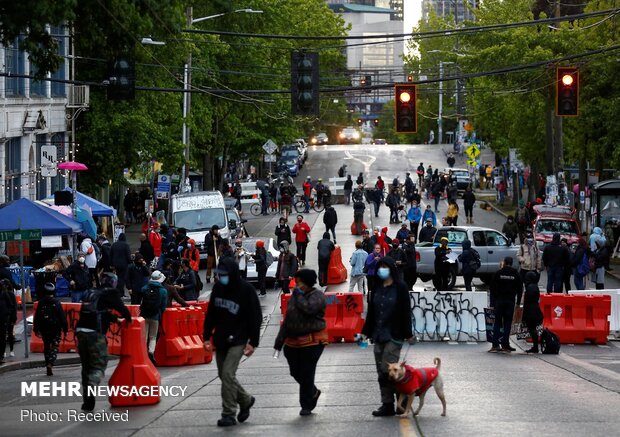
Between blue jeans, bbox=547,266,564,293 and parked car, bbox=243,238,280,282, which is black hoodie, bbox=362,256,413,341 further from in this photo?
parked car, bbox=243,238,280,282

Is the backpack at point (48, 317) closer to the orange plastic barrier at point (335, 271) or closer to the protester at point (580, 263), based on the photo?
the protester at point (580, 263)

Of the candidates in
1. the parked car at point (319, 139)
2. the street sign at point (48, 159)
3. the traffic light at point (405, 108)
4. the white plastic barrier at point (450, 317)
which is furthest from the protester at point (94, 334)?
the parked car at point (319, 139)

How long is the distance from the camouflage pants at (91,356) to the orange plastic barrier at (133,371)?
31 centimetres

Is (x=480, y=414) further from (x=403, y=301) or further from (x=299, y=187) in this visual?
(x=299, y=187)

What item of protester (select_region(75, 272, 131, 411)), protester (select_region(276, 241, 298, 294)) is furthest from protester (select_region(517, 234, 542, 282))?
protester (select_region(75, 272, 131, 411))

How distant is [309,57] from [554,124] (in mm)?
Result: 33671

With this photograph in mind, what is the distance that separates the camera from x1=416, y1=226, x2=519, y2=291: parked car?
36188mm

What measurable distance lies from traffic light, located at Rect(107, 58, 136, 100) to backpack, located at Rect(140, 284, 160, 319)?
6506 millimetres

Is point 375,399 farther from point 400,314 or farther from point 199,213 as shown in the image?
point 199,213

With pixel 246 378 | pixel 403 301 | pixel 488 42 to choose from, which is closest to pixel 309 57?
pixel 246 378

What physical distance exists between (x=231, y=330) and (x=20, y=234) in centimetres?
1276

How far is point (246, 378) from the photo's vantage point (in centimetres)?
1878

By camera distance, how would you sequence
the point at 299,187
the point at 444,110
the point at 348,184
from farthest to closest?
the point at 444,110 < the point at 299,187 < the point at 348,184

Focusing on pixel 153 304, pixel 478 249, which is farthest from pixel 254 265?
pixel 153 304
